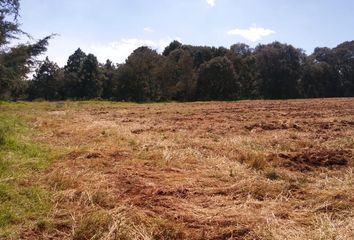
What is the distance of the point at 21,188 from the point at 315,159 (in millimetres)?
4980

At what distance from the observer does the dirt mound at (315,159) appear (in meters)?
7.23

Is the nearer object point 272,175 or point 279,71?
point 272,175

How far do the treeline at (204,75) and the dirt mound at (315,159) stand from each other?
44.1 m

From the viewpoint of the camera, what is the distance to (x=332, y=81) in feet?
220

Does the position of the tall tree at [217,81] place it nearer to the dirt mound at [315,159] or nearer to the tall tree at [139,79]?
the tall tree at [139,79]

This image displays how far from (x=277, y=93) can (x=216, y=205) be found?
60415mm

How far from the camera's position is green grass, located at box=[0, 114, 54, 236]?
4.70m

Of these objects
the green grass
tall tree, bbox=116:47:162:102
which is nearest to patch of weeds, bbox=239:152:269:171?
the green grass

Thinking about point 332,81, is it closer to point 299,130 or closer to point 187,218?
point 299,130

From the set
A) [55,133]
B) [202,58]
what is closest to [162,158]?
[55,133]

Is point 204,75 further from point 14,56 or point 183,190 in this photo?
point 183,190

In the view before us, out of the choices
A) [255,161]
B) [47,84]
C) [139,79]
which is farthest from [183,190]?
[47,84]

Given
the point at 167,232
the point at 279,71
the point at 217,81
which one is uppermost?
the point at 279,71

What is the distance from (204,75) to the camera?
5559 cm
